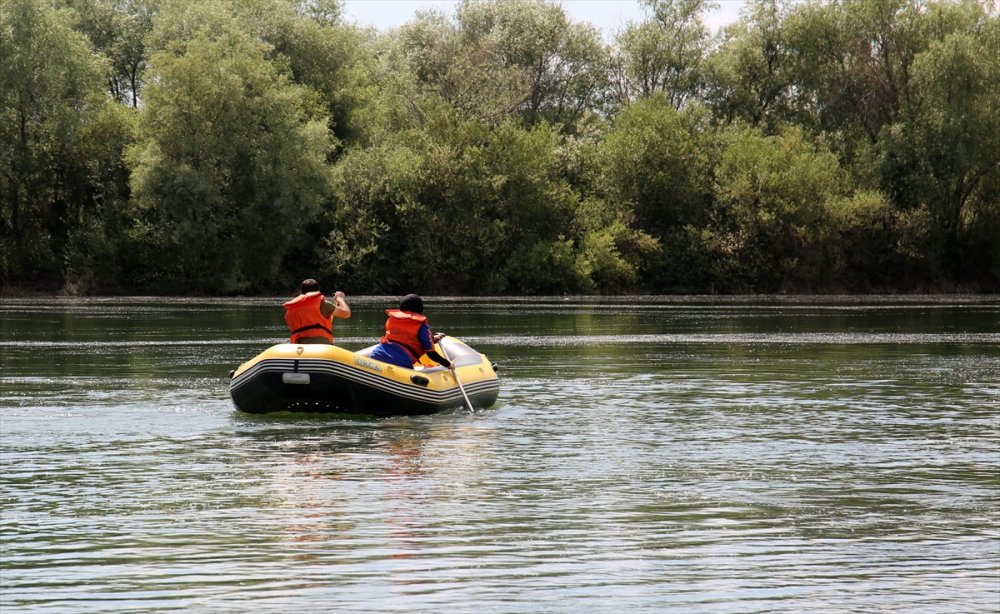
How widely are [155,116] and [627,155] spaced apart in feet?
79.4

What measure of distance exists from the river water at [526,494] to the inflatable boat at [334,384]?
0.35m

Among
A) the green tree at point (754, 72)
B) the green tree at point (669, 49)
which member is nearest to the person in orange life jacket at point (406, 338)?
the green tree at point (754, 72)

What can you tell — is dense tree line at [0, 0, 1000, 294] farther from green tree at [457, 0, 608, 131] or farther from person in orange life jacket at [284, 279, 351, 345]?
Answer: person in orange life jacket at [284, 279, 351, 345]

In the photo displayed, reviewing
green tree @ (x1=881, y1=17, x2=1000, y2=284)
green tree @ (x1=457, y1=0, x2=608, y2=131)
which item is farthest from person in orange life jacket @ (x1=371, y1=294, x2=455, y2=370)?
green tree @ (x1=457, y1=0, x2=608, y2=131)

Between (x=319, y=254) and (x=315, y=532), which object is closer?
(x=315, y=532)

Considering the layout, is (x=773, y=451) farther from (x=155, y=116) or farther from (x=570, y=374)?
(x=155, y=116)

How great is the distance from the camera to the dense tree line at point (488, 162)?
2682 inches

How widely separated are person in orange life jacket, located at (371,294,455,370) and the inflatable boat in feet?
0.66

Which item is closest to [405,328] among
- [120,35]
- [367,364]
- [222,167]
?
[367,364]

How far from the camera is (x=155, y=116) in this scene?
6712 centimetres

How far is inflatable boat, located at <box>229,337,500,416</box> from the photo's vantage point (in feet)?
65.6

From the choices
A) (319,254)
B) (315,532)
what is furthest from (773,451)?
(319,254)

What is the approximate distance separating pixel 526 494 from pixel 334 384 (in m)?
6.41

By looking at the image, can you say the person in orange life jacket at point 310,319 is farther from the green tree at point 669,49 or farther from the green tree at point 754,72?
the green tree at point 669,49
